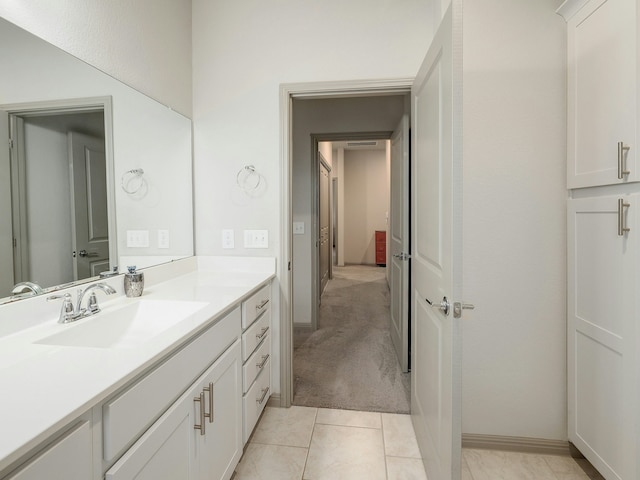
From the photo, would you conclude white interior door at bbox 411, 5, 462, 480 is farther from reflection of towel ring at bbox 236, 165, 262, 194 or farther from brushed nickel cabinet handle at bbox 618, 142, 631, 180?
reflection of towel ring at bbox 236, 165, 262, 194

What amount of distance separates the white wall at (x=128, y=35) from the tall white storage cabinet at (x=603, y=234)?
2.08 m

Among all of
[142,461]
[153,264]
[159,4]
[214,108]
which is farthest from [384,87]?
[142,461]

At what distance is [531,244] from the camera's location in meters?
1.65

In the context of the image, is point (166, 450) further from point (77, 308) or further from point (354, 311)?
point (354, 311)

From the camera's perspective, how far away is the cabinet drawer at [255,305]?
1.54 meters

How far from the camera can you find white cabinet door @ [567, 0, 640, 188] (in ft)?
4.03

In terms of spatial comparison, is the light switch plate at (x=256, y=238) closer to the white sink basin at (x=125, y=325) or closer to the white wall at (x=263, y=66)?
the white wall at (x=263, y=66)

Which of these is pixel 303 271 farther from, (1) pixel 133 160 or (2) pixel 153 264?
(1) pixel 133 160

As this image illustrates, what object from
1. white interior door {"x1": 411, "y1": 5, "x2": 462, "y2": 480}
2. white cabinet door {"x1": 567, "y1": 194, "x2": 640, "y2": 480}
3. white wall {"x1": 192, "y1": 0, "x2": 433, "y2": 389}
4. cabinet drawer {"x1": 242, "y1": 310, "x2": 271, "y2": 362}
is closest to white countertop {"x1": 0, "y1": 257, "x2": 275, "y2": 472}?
cabinet drawer {"x1": 242, "y1": 310, "x2": 271, "y2": 362}

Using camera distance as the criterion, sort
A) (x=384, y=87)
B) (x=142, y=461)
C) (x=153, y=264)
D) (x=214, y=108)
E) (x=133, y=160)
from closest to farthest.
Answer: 1. (x=142, y=461)
2. (x=133, y=160)
3. (x=153, y=264)
4. (x=384, y=87)
5. (x=214, y=108)

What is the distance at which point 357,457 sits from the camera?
1.66 meters

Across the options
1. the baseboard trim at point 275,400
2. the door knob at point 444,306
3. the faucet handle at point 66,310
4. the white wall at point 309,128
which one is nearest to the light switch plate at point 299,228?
the white wall at point 309,128

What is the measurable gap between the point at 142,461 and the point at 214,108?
1.93 metres

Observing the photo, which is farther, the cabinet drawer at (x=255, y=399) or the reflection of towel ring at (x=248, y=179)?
the reflection of towel ring at (x=248, y=179)
